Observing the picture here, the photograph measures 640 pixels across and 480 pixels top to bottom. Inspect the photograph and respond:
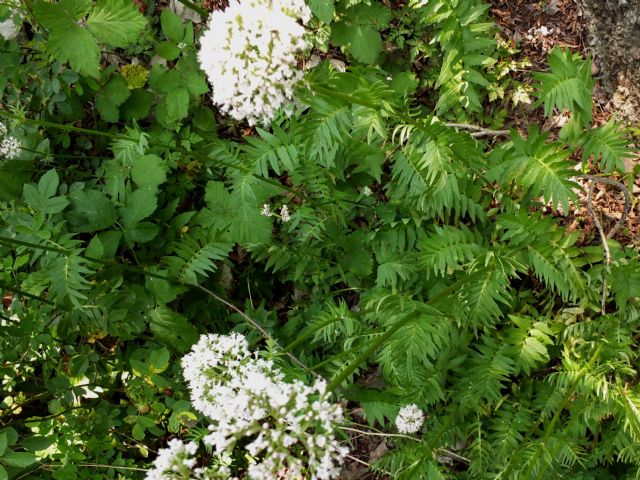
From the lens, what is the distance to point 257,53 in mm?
2578

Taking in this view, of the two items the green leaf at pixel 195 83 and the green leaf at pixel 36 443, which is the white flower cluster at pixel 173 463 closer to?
the green leaf at pixel 36 443

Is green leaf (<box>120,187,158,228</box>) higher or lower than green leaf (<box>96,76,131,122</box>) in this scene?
lower

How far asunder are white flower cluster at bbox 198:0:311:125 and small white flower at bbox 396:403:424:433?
89.8 inches

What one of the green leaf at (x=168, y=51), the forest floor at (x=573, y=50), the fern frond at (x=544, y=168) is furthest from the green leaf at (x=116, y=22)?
the forest floor at (x=573, y=50)

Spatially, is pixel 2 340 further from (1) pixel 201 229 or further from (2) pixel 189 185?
(2) pixel 189 185

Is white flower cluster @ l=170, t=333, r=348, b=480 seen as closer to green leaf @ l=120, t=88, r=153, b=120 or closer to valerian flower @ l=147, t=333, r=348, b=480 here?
valerian flower @ l=147, t=333, r=348, b=480

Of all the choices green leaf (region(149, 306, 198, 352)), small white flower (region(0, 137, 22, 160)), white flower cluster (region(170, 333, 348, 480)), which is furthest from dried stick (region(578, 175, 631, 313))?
small white flower (region(0, 137, 22, 160))

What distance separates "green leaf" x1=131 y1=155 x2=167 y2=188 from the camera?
450 centimetres

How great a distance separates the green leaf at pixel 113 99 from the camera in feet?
16.1

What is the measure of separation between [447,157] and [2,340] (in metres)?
3.10

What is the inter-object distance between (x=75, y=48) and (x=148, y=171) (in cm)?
99

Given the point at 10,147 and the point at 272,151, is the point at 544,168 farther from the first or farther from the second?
the point at 10,147

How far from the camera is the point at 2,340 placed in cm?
387

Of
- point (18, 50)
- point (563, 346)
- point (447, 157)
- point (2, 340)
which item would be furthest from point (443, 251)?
point (18, 50)
